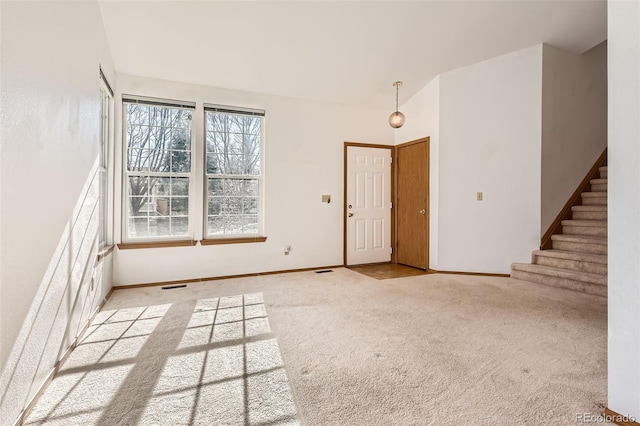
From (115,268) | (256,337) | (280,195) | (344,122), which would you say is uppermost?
(344,122)

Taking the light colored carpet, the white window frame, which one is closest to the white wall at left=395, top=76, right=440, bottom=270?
the light colored carpet

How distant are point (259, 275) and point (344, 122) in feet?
8.96

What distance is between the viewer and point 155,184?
3.89m

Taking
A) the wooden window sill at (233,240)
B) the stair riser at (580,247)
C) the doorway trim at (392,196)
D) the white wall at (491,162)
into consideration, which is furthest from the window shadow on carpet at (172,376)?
the stair riser at (580,247)

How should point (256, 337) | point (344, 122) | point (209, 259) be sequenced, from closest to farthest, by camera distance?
point (256, 337), point (209, 259), point (344, 122)

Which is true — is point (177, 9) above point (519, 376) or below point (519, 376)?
above

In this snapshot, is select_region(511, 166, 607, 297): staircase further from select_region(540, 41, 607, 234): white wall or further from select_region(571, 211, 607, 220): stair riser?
select_region(540, 41, 607, 234): white wall

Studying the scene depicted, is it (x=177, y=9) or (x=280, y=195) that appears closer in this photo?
(x=177, y=9)

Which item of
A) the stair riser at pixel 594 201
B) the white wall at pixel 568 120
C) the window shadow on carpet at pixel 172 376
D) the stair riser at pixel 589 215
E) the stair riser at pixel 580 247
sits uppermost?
the white wall at pixel 568 120
